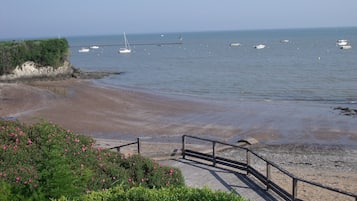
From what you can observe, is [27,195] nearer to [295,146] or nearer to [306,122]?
[295,146]

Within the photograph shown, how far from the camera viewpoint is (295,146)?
1001 inches

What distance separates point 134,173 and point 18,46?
52197mm

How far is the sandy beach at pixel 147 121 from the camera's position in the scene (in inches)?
837

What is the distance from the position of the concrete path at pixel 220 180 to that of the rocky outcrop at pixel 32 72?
1817 inches

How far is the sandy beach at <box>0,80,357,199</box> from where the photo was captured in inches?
837

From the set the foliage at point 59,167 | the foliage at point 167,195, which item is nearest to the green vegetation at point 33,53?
the foliage at point 59,167

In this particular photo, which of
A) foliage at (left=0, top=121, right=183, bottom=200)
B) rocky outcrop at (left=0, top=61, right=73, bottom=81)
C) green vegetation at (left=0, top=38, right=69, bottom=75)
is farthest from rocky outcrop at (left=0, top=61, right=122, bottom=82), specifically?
foliage at (left=0, top=121, right=183, bottom=200)

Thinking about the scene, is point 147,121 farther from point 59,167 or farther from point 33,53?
point 33,53

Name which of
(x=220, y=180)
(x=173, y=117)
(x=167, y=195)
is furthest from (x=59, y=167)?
(x=173, y=117)

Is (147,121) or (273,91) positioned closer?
(147,121)

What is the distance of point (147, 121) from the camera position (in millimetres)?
32781

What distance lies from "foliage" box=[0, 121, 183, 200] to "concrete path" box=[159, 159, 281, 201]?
95.5 inches

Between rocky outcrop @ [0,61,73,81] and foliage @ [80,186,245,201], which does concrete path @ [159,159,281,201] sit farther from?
rocky outcrop @ [0,61,73,81]

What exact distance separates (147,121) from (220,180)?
730 inches
